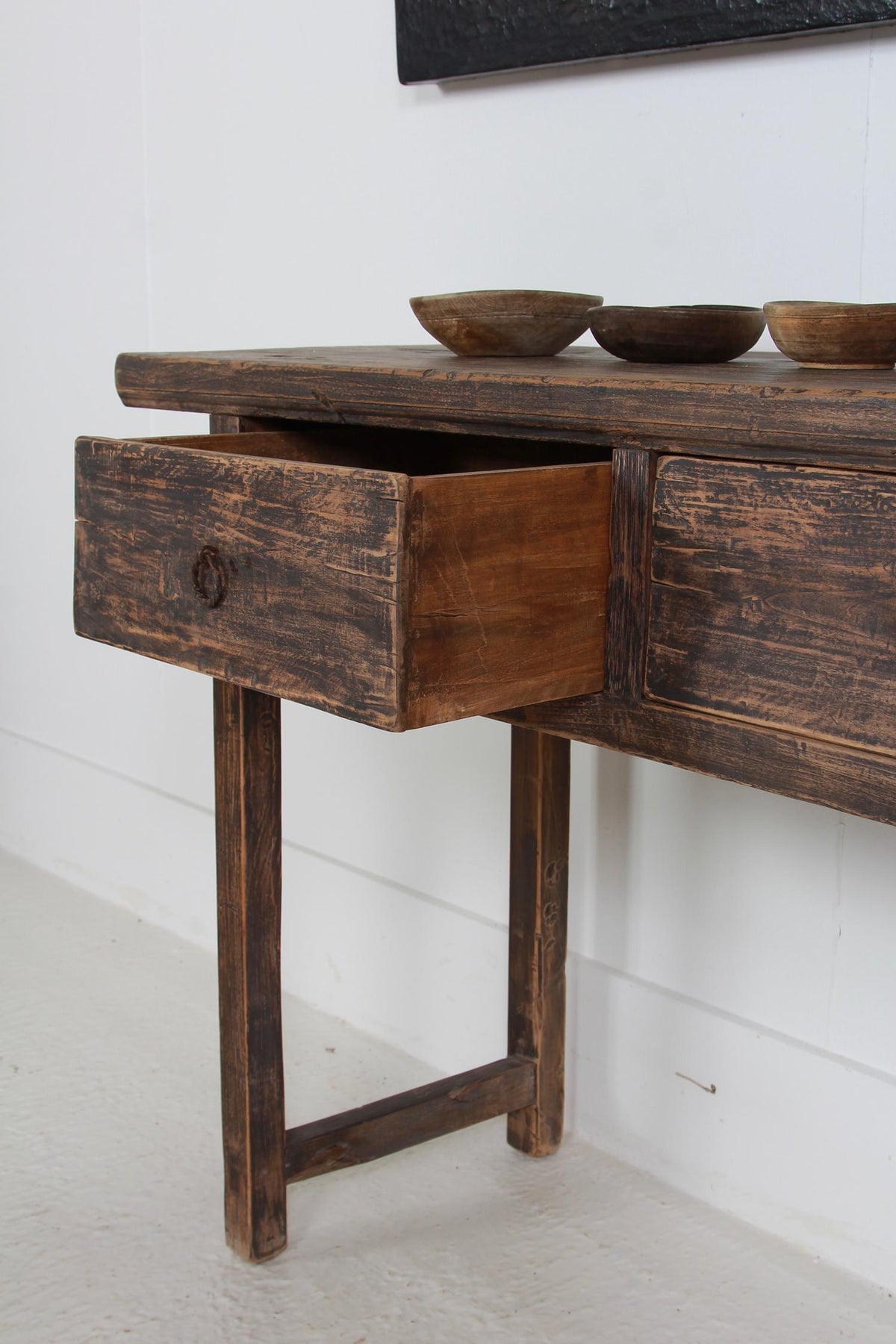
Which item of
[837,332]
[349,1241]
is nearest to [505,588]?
[837,332]

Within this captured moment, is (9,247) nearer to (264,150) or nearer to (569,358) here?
(264,150)

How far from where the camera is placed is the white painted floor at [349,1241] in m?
1.49

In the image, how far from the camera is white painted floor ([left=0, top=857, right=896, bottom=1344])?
58.8 inches

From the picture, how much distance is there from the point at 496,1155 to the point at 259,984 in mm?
474

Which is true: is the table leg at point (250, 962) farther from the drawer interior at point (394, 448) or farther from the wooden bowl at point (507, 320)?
the wooden bowl at point (507, 320)

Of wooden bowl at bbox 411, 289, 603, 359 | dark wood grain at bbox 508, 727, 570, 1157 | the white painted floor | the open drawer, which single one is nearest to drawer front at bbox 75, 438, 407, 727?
the open drawer

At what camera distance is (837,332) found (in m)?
1.02

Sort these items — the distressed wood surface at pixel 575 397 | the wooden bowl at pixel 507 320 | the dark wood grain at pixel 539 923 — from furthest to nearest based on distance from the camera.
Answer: the dark wood grain at pixel 539 923
the wooden bowl at pixel 507 320
the distressed wood surface at pixel 575 397

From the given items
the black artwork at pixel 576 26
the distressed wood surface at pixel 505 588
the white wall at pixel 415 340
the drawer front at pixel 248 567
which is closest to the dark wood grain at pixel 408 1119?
the white wall at pixel 415 340

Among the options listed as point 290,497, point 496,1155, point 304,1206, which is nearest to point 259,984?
point 304,1206

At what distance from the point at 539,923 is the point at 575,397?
0.86 metres

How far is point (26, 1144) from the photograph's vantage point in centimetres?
185

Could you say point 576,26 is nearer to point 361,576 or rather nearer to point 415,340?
point 415,340

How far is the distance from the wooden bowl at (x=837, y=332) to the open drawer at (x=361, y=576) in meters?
0.18
